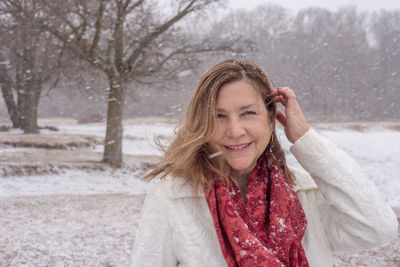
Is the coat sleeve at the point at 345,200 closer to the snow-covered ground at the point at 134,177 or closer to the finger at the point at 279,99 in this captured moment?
the finger at the point at 279,99

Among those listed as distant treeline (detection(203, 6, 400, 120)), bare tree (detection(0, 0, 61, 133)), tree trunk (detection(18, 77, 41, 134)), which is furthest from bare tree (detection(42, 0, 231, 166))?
distant treeline (detection(203, 6, 400, 120))

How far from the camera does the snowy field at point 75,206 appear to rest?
17.6 feet

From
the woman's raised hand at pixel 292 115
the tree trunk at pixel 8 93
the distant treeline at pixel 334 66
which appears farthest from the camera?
the distant treeline at pixel 334 66

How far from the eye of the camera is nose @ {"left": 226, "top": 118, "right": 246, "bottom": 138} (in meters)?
1.64

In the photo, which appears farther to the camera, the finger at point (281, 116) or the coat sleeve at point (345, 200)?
the finger at point (281, 116)

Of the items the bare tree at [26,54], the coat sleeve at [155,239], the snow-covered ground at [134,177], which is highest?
the bare tree at [26,54]

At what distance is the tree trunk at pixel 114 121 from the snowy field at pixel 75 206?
53 cm

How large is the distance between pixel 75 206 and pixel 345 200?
7.76 metres

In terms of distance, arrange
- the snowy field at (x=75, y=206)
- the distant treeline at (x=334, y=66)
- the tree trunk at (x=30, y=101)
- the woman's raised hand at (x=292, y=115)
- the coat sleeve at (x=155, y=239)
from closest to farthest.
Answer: the coat sleeve at (x=155, y=239) → the woman's raised hand at (x=292, y=115) → the snowy field at (x=75, y=206) → the tree trunk at (x=30, y=101) → the distant treeline at (x=334, y=66)

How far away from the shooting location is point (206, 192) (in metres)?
1.68

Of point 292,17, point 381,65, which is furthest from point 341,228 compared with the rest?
point 292,17

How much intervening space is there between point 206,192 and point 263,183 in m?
0.33

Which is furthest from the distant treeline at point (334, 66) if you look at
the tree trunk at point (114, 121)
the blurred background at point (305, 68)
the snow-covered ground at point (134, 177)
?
the tree trunk at point (114, 121)

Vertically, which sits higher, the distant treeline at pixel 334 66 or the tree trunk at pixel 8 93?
the distant treeline at pixel 334 66
